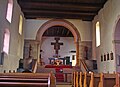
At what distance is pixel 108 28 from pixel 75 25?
4.71m

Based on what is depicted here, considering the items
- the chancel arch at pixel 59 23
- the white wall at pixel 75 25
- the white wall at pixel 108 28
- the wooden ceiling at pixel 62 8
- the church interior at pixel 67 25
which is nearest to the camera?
the church interior at pixel 67 25

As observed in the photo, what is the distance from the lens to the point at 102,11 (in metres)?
12.5

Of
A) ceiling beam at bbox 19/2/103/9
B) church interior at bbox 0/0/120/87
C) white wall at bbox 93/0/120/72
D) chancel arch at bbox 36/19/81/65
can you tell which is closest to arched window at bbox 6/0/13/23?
church interior at bbox 0/0/120/87

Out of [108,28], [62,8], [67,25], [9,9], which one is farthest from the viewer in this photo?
[67,25]

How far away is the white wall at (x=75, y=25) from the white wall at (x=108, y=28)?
2.17m

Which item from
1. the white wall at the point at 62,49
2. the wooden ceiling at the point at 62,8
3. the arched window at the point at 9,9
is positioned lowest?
Result: the white wall at the point at 62,49

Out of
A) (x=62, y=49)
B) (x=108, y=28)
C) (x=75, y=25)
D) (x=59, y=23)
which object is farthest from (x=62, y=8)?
(x=62, y=49)

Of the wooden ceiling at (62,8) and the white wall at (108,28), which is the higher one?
the wooden ceiling at (62,8)

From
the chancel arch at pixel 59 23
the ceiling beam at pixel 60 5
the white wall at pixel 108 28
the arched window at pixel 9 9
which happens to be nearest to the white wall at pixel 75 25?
the chancel arch at pixel 59 23

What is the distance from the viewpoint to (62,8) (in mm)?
12695

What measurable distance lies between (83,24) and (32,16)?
4598mm

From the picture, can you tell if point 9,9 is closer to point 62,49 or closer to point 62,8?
point 62,8

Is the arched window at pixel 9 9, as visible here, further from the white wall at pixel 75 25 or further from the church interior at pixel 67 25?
the white wall at pixel 75 25

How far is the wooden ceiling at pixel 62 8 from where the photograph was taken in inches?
461
